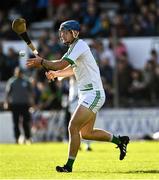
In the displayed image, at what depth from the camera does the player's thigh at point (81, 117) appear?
12750mm

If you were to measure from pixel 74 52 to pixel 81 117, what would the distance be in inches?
41.7

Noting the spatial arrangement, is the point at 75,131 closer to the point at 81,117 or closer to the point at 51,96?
the point at 81,117

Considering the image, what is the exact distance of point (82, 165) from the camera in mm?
14312

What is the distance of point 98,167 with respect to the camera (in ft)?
45.2

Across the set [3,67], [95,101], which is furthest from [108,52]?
[95,101]

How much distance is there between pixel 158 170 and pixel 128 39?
43.1 feet

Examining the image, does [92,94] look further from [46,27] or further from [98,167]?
[46,27]

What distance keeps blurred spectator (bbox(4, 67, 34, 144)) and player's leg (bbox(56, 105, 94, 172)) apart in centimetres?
1186

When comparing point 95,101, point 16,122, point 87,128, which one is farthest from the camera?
point 16,122

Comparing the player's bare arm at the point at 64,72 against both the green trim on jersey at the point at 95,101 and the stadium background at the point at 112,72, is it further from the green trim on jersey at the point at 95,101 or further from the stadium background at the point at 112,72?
the stadium background at the point at 112,72

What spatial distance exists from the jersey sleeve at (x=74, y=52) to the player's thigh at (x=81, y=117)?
0.77 metres

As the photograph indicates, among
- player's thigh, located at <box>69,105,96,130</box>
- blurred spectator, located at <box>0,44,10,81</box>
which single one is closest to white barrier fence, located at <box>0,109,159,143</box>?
blurred spectator, located at <box>0,44,10,81</box>

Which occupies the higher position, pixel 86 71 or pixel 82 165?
pixel 86 71

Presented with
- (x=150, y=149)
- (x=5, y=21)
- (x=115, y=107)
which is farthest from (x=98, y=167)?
(x=5, y=21)
